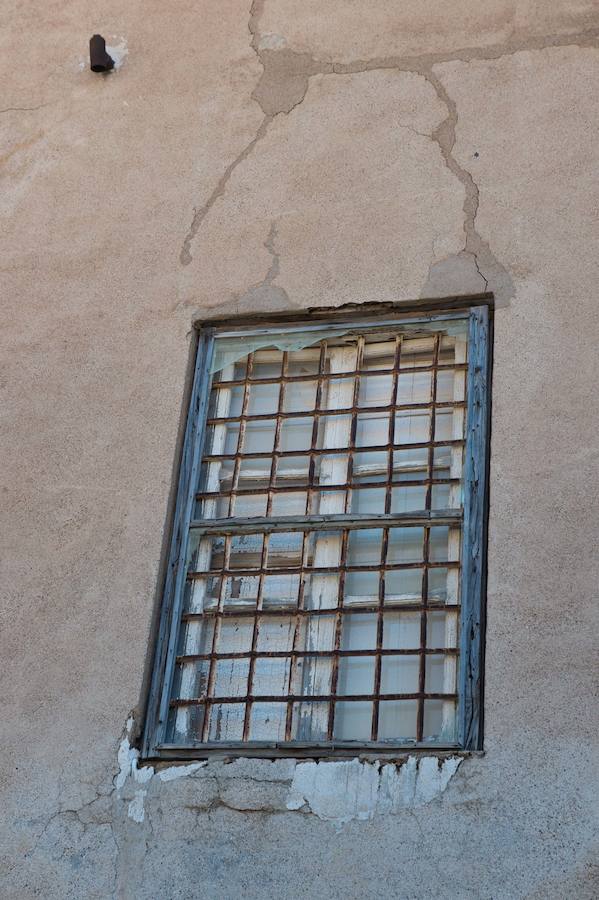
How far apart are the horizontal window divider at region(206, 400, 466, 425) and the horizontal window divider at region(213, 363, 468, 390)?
128mm

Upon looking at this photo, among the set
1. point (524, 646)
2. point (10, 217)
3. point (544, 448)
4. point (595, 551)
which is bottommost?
point (524, 646)

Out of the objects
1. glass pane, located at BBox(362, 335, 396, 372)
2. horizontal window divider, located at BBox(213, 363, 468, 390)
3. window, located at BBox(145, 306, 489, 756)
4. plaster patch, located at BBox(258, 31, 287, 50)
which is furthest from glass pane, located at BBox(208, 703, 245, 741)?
plaster patch, located at BBox(258, 31, 287, 50)

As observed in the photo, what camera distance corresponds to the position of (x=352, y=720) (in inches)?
178

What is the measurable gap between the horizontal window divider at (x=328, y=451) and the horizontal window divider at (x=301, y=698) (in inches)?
35.7

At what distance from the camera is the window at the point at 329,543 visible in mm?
4527

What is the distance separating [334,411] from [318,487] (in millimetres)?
334

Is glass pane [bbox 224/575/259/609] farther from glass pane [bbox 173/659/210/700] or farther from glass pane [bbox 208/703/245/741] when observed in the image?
glass pane [bbox 208/703/245/741]

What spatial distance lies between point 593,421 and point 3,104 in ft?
10.3

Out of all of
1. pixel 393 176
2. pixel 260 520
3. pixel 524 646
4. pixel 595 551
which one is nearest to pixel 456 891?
pixel 524 646

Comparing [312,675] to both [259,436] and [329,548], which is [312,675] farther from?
[259,436]

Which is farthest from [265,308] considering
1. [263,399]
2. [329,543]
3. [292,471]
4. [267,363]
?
[329,543]

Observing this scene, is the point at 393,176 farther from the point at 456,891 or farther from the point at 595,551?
the point at 456,891

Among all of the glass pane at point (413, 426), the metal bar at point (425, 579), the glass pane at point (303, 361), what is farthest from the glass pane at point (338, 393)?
the metal bar at point (425, 579)

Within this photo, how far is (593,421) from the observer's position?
470 cm
